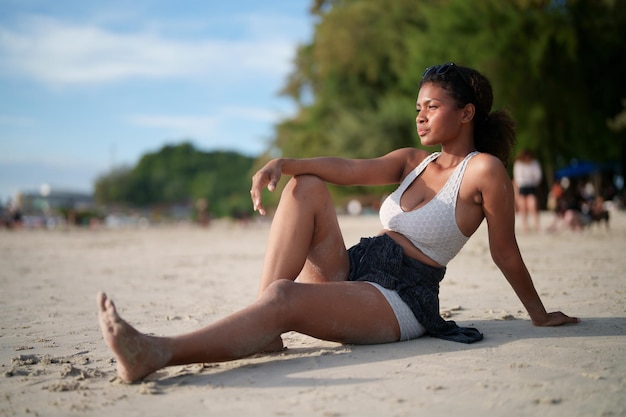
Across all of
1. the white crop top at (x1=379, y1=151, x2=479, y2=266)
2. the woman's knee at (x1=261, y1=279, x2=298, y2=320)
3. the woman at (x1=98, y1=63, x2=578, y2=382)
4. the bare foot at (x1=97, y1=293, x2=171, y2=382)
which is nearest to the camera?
the bare foot at (x1=97, y1=293, x2=171, y2=382)

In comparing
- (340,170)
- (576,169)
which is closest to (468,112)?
(340,170)

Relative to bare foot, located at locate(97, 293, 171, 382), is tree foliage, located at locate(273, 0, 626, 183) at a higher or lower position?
higher

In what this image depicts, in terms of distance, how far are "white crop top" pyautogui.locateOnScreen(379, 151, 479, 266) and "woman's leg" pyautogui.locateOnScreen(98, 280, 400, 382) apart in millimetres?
401

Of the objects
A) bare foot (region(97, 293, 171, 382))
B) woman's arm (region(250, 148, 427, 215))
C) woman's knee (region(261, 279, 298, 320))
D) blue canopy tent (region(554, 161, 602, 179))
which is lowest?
bare foot (region(97, 293, 171, 382))

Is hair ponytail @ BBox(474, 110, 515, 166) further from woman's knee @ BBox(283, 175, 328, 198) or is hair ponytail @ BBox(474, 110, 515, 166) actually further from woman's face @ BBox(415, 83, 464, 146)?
woman's knee @ BBox(283, 175, 328, 198)

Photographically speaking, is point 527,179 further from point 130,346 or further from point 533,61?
point 533,61

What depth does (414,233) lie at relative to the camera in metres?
3.26

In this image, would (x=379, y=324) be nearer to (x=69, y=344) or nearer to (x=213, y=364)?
(x=213, y=364)

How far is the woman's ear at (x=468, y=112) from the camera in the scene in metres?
3.32

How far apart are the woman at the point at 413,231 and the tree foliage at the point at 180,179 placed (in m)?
77.5

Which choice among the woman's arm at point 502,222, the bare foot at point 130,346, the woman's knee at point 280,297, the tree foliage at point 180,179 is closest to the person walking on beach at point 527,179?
the woman's arm at point 502,222

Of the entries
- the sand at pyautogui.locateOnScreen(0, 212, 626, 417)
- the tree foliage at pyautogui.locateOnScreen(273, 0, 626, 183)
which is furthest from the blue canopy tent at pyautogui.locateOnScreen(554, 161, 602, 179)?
the sand at pyautogui.locateOnScreen(0, 212, 626, 417)

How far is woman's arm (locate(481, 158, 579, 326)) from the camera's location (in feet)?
10.2

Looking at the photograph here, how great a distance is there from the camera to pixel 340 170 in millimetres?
3486
